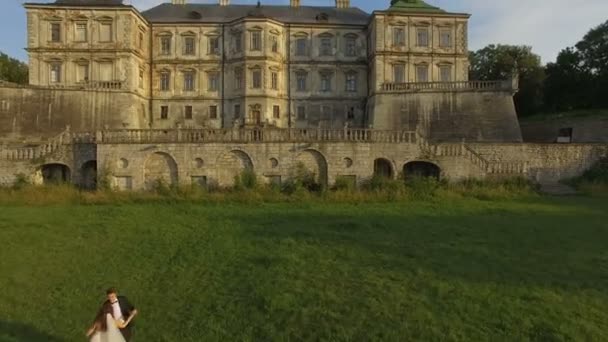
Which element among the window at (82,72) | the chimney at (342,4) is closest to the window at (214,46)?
the window at (82,72)

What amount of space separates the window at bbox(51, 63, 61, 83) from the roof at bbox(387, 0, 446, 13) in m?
25.5

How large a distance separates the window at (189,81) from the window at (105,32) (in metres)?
6.55

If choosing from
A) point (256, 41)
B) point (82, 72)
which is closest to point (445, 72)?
point (256, 41)

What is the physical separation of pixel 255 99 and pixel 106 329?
3560 cm

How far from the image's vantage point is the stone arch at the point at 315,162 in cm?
2962

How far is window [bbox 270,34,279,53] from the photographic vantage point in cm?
4497

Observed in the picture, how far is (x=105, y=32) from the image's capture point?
4219 centimetres

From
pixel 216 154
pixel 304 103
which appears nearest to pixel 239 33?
pixel 304 103

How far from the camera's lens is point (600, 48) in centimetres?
4788

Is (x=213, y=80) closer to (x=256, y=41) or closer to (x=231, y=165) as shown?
(x=256, y=41)

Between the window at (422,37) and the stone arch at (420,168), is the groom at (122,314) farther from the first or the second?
the window at (422,37)

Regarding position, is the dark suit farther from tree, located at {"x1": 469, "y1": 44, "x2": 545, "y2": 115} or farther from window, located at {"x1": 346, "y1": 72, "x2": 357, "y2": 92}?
tree, located at {"x1": 469, "y1": 44, "x2": 545, "y2": 115}

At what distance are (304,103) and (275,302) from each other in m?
34.9

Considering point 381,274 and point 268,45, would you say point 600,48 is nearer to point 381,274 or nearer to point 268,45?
point 268,45
